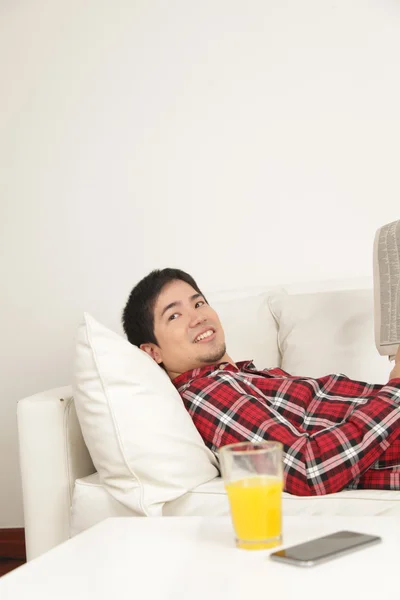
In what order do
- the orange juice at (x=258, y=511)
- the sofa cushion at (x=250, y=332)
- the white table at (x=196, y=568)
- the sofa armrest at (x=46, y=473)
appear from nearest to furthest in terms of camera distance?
1. the white table at (x=196, y=568)
2. the orange juice at (x=258, y=511)
3. the sofa armrest at (x=46, y=473)
4. the sofa cushion at (x=250, y=332)

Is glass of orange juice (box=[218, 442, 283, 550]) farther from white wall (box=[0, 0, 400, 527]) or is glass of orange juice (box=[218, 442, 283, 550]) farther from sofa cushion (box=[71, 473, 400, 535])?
white wall (box=[0, 0, 400, 527])

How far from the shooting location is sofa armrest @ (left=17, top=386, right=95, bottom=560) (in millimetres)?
1644

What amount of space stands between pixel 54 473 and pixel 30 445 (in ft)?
0.26

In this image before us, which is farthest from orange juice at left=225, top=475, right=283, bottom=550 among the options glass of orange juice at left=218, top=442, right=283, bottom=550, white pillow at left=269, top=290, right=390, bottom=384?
white pillow at left=269, top=290, right=390, bottom=384

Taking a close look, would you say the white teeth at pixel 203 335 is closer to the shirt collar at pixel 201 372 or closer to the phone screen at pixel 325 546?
the shirt collar at pixel 201 372

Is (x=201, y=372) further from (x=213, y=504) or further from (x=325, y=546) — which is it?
(x=325, y=546)

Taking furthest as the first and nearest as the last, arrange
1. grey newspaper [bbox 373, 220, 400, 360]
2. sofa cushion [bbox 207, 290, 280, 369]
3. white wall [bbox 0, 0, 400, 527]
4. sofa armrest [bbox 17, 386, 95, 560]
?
A: 1. white wall [bbox 0, 0, 400, 527]
2. sofa cushion [bbox 207, 290, 280, 369]
3. grey newspaper [bbox 373, 220, 400, 360]
4. sofa armrest [bbox 17, 386, 95, 560]

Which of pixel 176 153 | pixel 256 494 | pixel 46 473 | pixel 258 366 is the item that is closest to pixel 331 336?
pixel 258 366

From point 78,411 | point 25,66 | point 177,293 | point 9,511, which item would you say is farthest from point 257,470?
point 25,66

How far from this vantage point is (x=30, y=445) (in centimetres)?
165

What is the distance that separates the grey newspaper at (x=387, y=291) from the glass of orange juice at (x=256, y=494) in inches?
35.6

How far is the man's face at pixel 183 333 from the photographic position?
1.83 m

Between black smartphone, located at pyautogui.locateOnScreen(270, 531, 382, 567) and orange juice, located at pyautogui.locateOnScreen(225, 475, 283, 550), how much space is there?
0.15 ft

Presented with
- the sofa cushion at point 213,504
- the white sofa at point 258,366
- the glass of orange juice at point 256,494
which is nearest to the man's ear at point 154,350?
the white sofa at point 258,366
